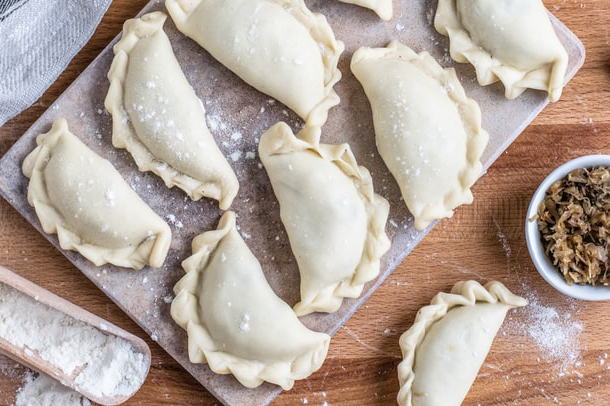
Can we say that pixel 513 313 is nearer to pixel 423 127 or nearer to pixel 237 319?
pixel 423 127

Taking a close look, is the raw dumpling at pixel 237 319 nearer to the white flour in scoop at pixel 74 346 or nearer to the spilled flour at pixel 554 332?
the white flour in scoop at pixel 74 346

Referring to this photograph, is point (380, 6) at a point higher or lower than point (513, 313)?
higher

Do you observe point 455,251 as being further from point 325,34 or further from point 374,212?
point 325,34

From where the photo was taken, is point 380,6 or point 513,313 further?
point 513,313

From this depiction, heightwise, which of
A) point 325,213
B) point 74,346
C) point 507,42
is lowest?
point 74,346

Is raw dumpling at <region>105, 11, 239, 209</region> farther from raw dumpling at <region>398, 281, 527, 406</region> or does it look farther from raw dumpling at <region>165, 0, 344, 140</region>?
raw dumpling at <region>398, 281, 527, 406</region>

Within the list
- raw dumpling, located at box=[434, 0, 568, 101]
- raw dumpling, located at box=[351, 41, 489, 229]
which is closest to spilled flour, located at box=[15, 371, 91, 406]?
raw dumpling, located at box=[351, 41, 489, 229]

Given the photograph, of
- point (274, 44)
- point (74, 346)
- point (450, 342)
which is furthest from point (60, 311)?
point (450, 342)
